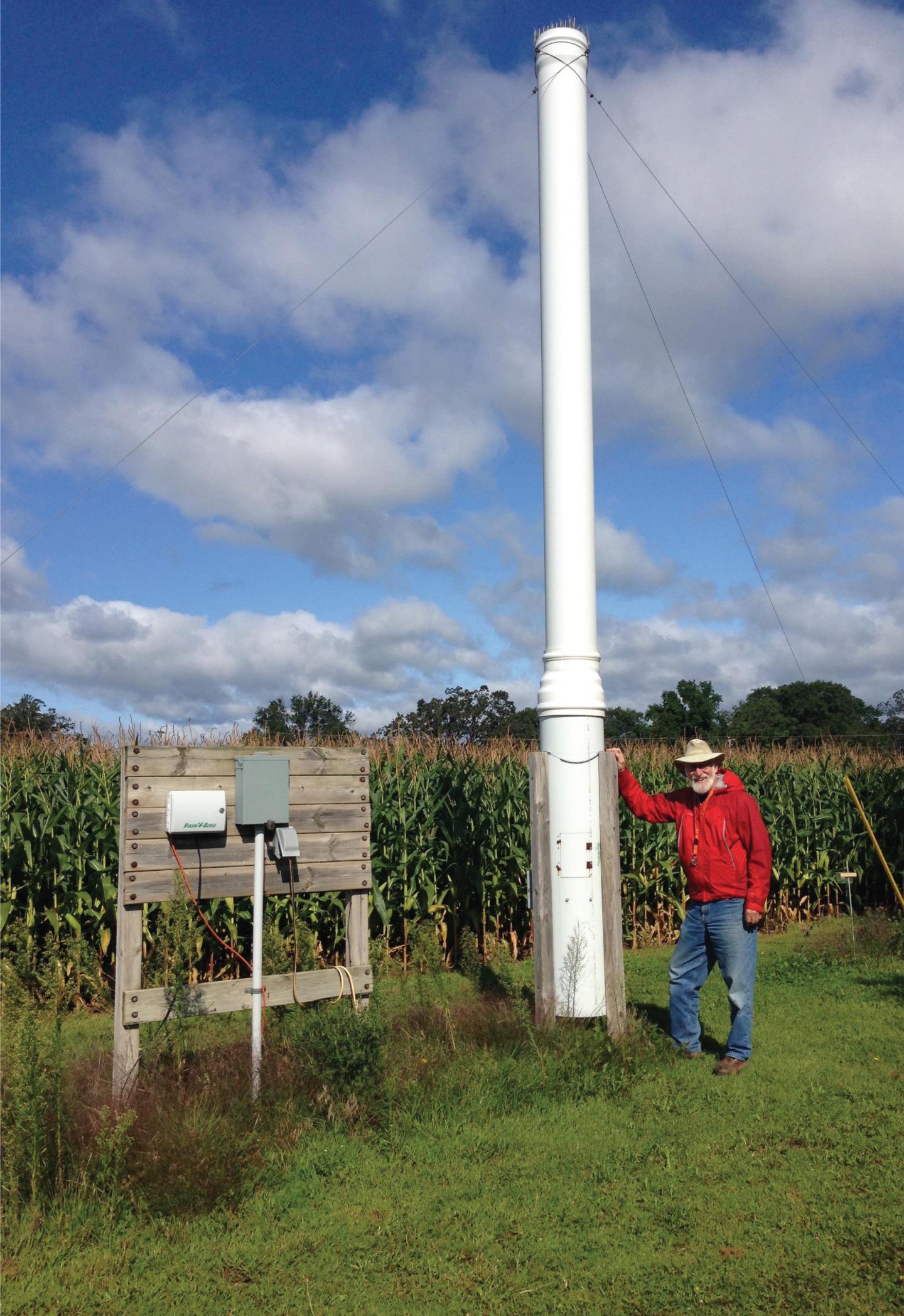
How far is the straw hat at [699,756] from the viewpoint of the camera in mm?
7289

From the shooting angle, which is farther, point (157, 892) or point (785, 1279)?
point (157, 892)

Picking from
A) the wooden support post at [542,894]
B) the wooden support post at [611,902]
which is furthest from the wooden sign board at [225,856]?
the wooden support post at [611,902]

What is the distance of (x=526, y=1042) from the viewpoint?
21.8 feet

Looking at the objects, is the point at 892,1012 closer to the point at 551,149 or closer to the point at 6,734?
the point at 551,149

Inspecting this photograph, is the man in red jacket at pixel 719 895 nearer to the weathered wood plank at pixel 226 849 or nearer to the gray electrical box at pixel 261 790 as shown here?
the weathered wood plank at pixel 226 849

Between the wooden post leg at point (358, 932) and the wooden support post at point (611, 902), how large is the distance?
67.7 inches

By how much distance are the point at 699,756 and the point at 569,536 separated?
75.6 inches

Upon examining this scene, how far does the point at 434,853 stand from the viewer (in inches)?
460

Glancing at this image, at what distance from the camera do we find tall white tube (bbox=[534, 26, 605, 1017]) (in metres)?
7.18

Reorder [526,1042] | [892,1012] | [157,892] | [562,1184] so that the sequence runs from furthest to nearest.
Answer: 1. [892,1012]
2. [526,1042]
3. [157,892]
4. [562,1184]

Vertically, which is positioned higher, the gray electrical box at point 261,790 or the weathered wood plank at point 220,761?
the weathered wood plank at point 220,761

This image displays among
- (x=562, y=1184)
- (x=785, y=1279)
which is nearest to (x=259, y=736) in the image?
(x=562, y=1184)

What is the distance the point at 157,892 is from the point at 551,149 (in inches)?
251

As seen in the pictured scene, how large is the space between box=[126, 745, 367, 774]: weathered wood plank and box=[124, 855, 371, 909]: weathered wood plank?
55 cm
